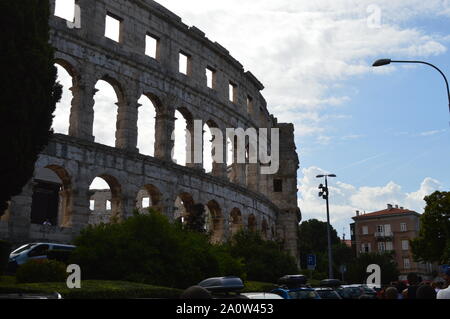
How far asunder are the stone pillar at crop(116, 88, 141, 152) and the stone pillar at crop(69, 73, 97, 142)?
6.80 ft

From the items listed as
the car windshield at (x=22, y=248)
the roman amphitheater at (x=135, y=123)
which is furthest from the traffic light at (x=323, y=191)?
the car windshield at (x=22, y=248)

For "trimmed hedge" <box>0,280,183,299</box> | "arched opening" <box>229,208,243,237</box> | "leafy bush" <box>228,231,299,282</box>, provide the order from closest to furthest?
"trimmed hedge" <box>0,280,183,299</box>, "leafy bush" <box>228,231,299,282</box>, "arched opening" <box>229,208,243,237</box>

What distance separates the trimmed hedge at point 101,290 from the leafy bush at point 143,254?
7.03 ft

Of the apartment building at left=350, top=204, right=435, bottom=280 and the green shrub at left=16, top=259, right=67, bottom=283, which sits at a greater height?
the apartment building at left=350, top=204, right=435, bottom=280

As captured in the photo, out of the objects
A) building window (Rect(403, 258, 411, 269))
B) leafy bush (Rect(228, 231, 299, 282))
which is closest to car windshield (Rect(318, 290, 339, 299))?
leafy bush (Rect(228, 231, 299, 282))

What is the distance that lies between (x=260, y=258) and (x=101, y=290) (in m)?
14.9

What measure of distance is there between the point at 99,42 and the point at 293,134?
87.3 feet

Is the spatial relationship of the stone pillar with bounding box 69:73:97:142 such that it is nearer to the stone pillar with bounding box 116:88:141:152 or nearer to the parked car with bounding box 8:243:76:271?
the stone pillar with bounding box 116:88:141:152

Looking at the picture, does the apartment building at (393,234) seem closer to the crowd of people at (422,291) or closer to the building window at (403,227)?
the building window at (403,227)

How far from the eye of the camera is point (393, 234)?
289 feet

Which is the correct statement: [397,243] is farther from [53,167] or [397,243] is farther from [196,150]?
[53,167]

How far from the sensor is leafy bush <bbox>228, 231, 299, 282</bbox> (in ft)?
93.1

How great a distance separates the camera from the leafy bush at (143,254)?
62.8ft

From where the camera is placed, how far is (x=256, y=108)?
1756 inches
